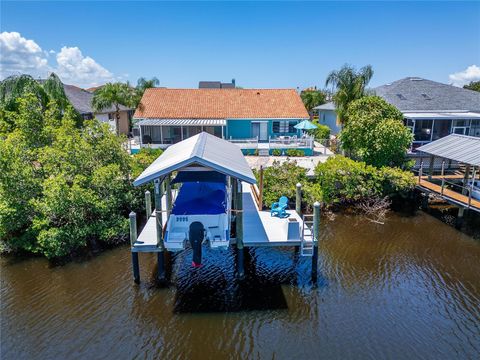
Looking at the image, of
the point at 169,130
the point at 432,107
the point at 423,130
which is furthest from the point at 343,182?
the point at 169,130

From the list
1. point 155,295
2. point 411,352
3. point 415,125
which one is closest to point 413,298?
point 411,352

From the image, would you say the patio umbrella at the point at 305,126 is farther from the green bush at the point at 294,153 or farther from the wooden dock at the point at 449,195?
the wooden dock at the point at 449,195

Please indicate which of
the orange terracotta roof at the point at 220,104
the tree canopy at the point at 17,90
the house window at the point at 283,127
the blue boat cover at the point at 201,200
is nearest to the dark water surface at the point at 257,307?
the blue boat cover at the point at 201,200

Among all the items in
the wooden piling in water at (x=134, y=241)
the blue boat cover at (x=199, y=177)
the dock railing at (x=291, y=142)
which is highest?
the dock railing at (x=291, y=142)

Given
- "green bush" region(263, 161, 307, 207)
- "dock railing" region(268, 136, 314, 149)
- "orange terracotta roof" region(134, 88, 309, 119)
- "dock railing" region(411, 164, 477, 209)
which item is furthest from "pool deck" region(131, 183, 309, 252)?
"orange terracotta roof" region(134, 88, 309, 119)

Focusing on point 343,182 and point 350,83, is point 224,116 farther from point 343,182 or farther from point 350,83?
point 343,182
